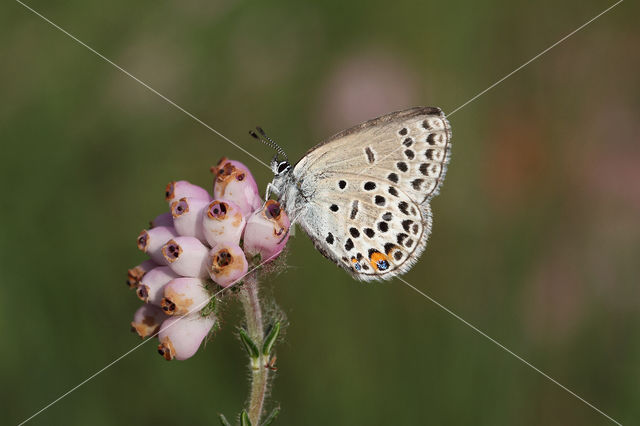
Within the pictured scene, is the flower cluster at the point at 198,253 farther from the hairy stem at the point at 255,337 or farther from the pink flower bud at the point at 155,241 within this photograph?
the hairy stem at the point at 255,337

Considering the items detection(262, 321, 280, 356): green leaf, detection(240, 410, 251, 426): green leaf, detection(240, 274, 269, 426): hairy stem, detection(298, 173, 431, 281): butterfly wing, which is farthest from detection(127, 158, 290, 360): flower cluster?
detection(298, 173, 431, 281): butterfly wing

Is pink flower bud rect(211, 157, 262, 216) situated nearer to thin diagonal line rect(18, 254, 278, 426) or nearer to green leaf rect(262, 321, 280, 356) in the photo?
thin diagonal line rect(18, 254, 278, 426)

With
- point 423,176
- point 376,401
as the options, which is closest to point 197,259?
point 423,176

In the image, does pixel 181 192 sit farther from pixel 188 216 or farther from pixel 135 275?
pixel 135 275

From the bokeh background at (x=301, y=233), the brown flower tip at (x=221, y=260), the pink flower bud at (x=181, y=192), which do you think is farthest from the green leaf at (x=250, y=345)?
the bokeh background at (x=301, y=233)

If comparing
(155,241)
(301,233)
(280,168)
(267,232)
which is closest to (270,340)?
(267,232)

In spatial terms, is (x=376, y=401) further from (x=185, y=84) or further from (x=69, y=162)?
(x=185, y=84)

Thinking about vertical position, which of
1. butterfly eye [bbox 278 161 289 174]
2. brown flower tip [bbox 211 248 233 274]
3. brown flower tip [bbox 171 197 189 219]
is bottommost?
brown flower tip [bbox 211 248 233 274]
